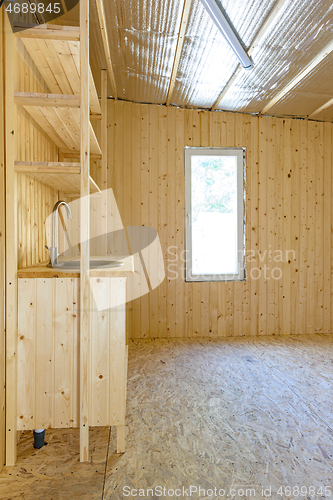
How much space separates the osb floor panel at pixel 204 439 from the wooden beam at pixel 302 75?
8.54 ft

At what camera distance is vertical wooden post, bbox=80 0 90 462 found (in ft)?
5.21

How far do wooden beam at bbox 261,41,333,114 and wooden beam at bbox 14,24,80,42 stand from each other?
1.97 metres

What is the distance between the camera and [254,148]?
383cm

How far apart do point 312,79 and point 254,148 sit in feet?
3.22

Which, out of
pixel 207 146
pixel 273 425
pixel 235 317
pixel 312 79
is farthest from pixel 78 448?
pixel 312 79

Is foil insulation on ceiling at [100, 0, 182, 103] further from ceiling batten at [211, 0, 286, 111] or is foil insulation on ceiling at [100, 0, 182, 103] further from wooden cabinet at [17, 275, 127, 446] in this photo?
wooden cabinet at [17, 275, 127, 446]

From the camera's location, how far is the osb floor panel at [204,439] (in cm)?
151

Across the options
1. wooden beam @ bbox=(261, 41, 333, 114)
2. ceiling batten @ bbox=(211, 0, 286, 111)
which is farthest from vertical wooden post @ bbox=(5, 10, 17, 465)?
wooden beam @ bbox=(261, 41, 333, 114)

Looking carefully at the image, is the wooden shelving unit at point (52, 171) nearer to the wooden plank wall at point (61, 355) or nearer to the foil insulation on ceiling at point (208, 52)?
the wooden plank wall at point (61, 355)

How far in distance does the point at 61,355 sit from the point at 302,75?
3003 mm

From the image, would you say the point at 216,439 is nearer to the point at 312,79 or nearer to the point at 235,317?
the point at 235,317

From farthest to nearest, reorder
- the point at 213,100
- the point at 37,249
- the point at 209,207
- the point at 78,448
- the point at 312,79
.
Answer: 1. the point at 209,207
2. the point at 213,100
3. the point at 312,79
4. the point at 37,249
5. the point at 78,448

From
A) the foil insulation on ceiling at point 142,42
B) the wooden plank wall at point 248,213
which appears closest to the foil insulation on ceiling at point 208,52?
the foil insulation on ceiling at point 142,42

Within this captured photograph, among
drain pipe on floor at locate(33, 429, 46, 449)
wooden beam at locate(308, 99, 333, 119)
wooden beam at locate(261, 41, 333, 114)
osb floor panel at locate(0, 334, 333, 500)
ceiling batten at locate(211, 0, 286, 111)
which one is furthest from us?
wooden beam at locate(308, 99, 333, 119)
